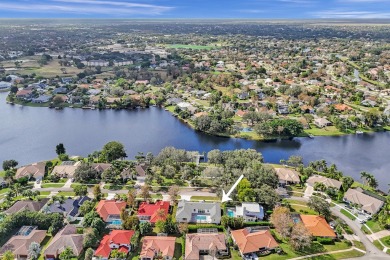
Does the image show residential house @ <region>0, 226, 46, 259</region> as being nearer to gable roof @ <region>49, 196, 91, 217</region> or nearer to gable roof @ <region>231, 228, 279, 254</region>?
gable roof @ <region>49, 196, 91, 217</region>

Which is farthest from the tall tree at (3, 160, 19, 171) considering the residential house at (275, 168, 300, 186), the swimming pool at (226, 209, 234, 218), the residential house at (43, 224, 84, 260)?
the residential house at (275, 168, 300, 186)

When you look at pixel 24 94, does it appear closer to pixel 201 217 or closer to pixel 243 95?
pixel 243 95

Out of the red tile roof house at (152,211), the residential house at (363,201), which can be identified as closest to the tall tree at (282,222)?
the residential house at (363,201)

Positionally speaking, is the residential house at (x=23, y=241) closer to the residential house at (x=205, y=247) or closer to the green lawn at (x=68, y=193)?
the green lawn at (x=68, y=193)

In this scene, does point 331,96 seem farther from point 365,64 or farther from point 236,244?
point 236,244

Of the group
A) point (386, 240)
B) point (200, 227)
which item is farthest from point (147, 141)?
point (386, 240)

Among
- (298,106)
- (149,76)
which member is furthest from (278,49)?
(298,106)
